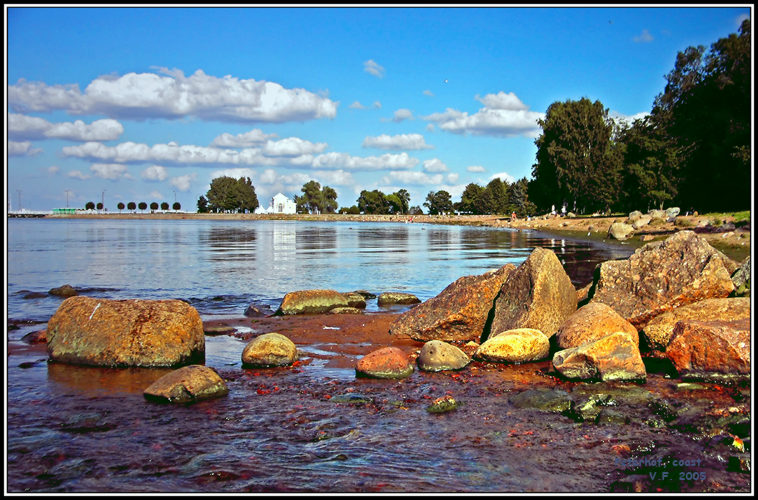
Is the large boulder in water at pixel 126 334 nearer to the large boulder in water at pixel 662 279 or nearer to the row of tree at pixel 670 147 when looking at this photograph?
the large boulder in water at pixel 662 279

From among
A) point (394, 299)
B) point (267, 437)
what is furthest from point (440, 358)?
point (394, 299)

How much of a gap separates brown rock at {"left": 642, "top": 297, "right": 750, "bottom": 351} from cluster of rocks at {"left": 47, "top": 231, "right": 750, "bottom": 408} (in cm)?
2

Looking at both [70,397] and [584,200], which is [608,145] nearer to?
[584,200]

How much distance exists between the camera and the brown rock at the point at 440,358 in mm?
11531

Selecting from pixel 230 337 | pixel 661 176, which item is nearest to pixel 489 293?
pixel 230 337

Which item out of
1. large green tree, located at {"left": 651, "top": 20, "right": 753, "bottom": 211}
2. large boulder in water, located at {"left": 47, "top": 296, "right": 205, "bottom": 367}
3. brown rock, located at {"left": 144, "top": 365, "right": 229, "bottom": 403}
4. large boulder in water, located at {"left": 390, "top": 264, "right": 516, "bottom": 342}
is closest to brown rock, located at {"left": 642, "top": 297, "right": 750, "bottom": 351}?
large boulder in water, located at {"left": 390, "top": 264, "right": 516, "bottom": 342}

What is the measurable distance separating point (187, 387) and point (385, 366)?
3.58 m

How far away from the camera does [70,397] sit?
9914 mm

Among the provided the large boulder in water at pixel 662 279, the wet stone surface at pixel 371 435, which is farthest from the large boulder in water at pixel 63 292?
the large boulder in water at pixel 662 279

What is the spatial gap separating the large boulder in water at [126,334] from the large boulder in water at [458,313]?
5.19 m

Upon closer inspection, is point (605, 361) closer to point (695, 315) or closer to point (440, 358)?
point (440, 358)

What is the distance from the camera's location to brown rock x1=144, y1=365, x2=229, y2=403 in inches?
379

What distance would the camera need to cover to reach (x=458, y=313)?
46.9 ft

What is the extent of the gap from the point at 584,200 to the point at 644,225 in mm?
36353
